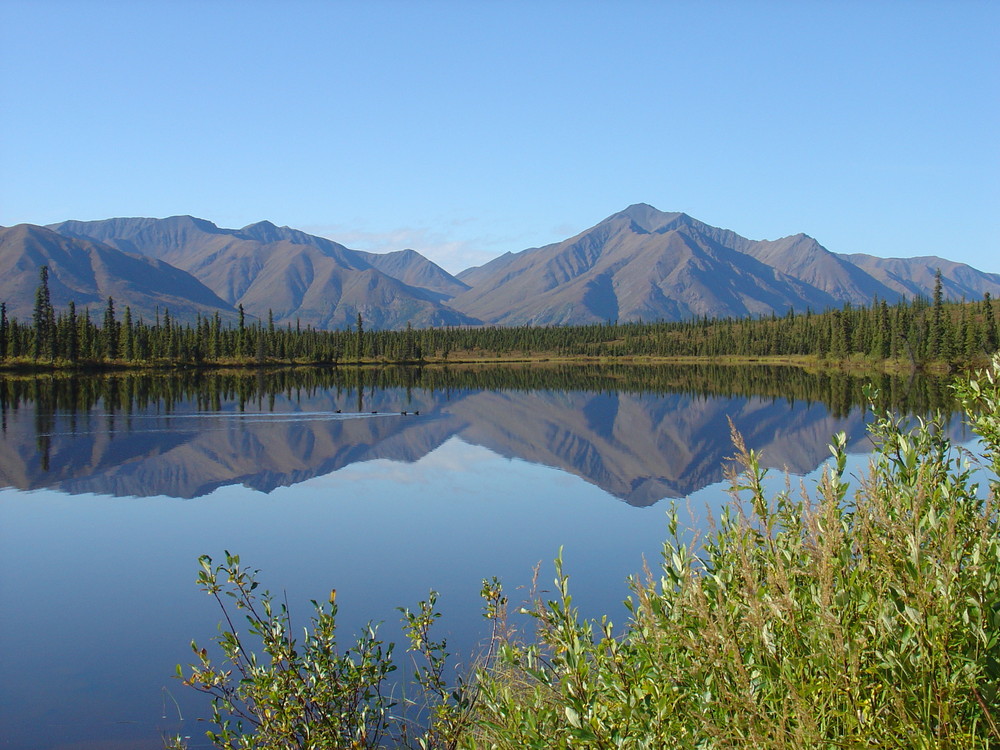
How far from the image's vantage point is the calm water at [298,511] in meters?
14.5

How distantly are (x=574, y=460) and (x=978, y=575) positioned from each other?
37.0 m

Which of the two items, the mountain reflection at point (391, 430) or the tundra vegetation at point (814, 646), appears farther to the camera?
the mountain reflection at point (391, 430)

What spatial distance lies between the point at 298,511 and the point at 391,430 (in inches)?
998

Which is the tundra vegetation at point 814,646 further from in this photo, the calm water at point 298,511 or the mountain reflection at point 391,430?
the mountain reflection at point 391,430

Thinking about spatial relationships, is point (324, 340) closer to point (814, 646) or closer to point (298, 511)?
point (298, 511)

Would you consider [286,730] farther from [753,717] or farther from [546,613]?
[753,717]

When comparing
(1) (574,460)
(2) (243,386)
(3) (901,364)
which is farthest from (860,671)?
(3) (901,364)

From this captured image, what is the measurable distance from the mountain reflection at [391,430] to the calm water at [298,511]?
0.95ft

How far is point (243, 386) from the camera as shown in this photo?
98.2 meters

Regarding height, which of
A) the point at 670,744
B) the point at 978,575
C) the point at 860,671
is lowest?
the point at 670,744

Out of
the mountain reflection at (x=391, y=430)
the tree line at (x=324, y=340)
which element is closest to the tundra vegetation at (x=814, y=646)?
the mountain reflection at (x=391, y=430)

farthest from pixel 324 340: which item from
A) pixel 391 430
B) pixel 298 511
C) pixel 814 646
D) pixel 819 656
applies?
pixel 819 656

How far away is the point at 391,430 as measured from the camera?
5375 centimetres

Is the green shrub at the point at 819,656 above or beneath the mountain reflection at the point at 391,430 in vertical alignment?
above
